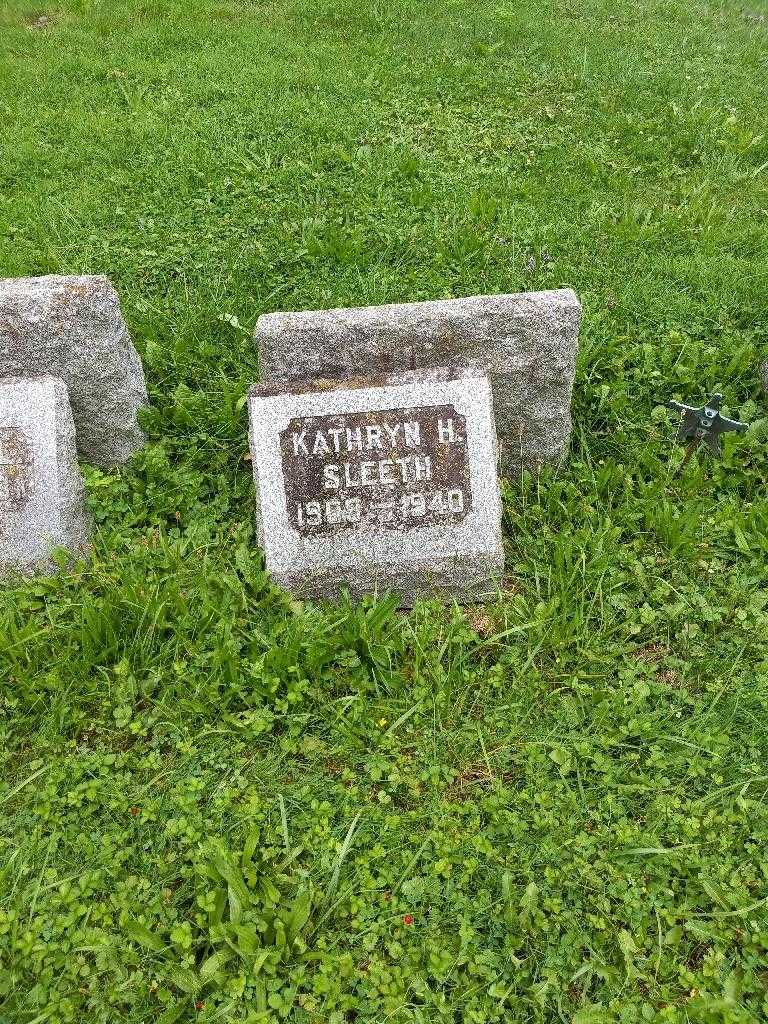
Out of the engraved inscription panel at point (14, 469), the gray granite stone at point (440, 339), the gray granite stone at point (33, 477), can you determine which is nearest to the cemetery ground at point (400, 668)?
the gray granite stone at point (33, 477)

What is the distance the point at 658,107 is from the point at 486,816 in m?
5.29

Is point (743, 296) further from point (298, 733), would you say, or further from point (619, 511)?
point (298, 733)

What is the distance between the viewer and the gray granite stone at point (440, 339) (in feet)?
10.4

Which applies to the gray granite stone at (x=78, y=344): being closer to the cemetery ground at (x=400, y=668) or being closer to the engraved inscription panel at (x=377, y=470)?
the cemetery ground at (x=400, y=668)

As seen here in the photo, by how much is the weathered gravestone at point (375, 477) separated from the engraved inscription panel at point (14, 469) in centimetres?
92

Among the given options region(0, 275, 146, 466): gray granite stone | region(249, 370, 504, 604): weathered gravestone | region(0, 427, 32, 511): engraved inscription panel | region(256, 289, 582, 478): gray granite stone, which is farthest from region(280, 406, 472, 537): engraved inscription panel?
region(0, 427, 32, 511): engraved inscription panel

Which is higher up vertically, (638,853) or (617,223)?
(617,223)

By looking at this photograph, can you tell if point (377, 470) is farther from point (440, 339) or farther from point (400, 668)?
point (400, 668)

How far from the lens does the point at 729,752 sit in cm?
269

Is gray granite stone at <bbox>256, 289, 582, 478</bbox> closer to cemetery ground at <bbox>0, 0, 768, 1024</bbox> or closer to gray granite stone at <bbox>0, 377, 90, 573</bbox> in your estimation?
cemetery ground at <bbox>0, 0, 768, 1024</bbox>

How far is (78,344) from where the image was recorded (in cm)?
327

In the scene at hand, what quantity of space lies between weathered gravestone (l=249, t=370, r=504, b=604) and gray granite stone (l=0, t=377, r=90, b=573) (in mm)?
802

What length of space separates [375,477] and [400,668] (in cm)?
76

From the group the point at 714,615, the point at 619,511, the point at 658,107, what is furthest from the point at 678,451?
the point at 658,107
